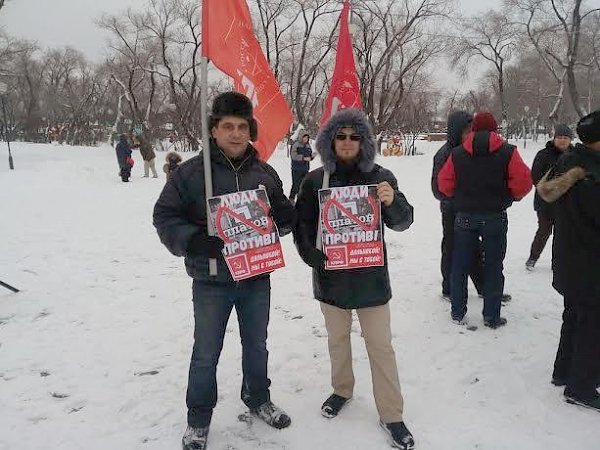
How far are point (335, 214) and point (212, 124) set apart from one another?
923mm

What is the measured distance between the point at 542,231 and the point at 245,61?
198 inches

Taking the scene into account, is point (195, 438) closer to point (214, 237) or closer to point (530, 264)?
point (214, 237)

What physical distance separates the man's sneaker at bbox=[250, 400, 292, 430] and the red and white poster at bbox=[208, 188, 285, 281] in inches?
41.2

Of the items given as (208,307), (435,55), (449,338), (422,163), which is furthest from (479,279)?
(435,55)

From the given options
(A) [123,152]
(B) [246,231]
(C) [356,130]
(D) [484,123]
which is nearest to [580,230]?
(D) [484,123]

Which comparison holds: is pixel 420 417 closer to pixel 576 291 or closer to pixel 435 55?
pixel 576 291

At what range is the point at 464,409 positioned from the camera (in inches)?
131

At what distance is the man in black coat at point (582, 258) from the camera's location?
3023mm

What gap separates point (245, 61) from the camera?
9.97 feet

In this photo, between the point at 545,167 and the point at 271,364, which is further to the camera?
the point at 545,167

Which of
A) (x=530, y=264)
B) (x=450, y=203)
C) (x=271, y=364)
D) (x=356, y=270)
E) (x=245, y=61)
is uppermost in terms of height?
(x=245, y=61)

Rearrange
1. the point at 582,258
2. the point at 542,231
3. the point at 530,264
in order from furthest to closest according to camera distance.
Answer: the point at 530,264 < the point at 542,231 < the point at 582,258

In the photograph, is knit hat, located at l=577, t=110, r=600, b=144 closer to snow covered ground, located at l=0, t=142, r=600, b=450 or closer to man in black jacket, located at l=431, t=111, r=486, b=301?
man in black jacket, located at l=431, t=111, r=486, b=301

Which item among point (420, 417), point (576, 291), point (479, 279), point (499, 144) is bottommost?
point (420, 417)
